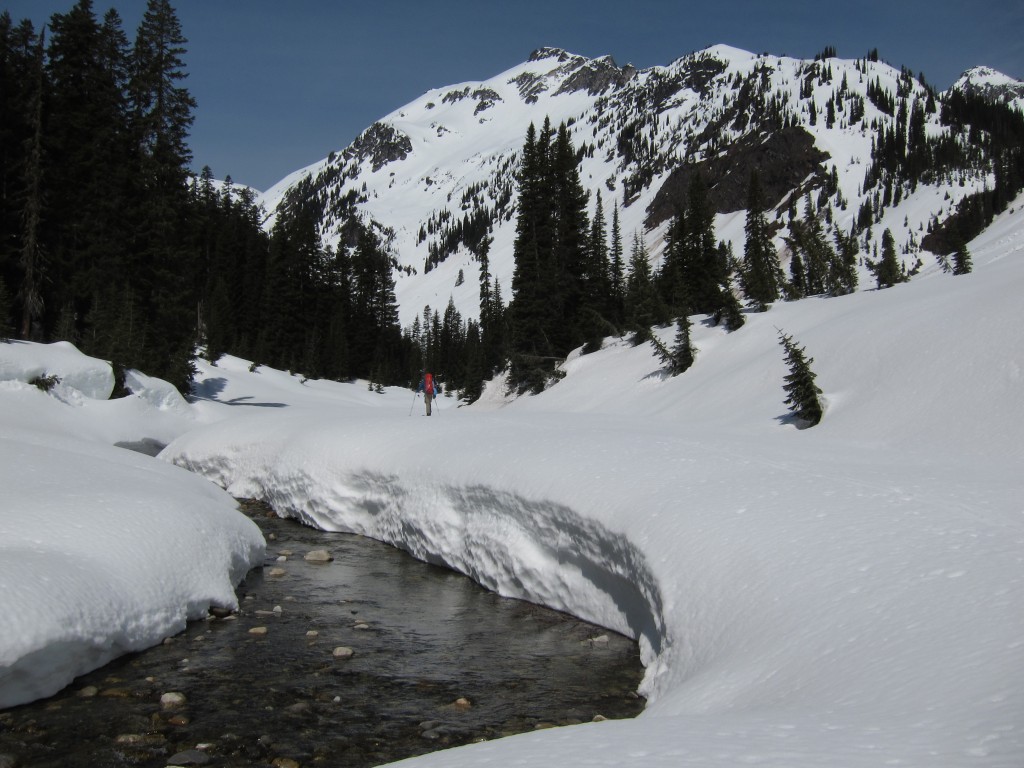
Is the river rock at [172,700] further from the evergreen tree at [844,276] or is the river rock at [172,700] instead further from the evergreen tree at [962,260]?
the evergreen tree at [962,260]

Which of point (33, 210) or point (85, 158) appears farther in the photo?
point (85, 158)

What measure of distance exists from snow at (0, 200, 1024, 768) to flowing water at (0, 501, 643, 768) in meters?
0.39

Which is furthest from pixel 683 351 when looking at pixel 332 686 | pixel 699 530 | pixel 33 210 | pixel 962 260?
pixel 33 210

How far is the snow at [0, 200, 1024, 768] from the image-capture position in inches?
149

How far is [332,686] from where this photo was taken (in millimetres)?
6945

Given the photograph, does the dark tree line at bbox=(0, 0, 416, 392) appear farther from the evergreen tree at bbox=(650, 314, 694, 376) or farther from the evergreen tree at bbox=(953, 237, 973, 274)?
the evergreen tree at bbox=(953, 237, 973, 274)

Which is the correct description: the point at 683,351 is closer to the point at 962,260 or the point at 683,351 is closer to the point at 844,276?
the point at 844,276

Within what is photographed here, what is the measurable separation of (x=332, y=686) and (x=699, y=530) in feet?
13.3

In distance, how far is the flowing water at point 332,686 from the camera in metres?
5.66

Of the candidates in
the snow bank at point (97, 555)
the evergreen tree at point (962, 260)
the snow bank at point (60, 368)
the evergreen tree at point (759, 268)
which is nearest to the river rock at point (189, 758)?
the snow bank at point (97, 555)

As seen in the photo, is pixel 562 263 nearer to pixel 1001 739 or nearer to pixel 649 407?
pixel 649 407

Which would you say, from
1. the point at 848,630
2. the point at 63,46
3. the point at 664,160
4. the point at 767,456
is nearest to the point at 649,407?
the point at 767,456

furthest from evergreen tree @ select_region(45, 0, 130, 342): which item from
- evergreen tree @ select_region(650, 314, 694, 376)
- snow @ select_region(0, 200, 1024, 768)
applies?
evergreen tree @ select_region(650, 314, 694, 376)

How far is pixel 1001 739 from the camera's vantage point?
9.49 feet
